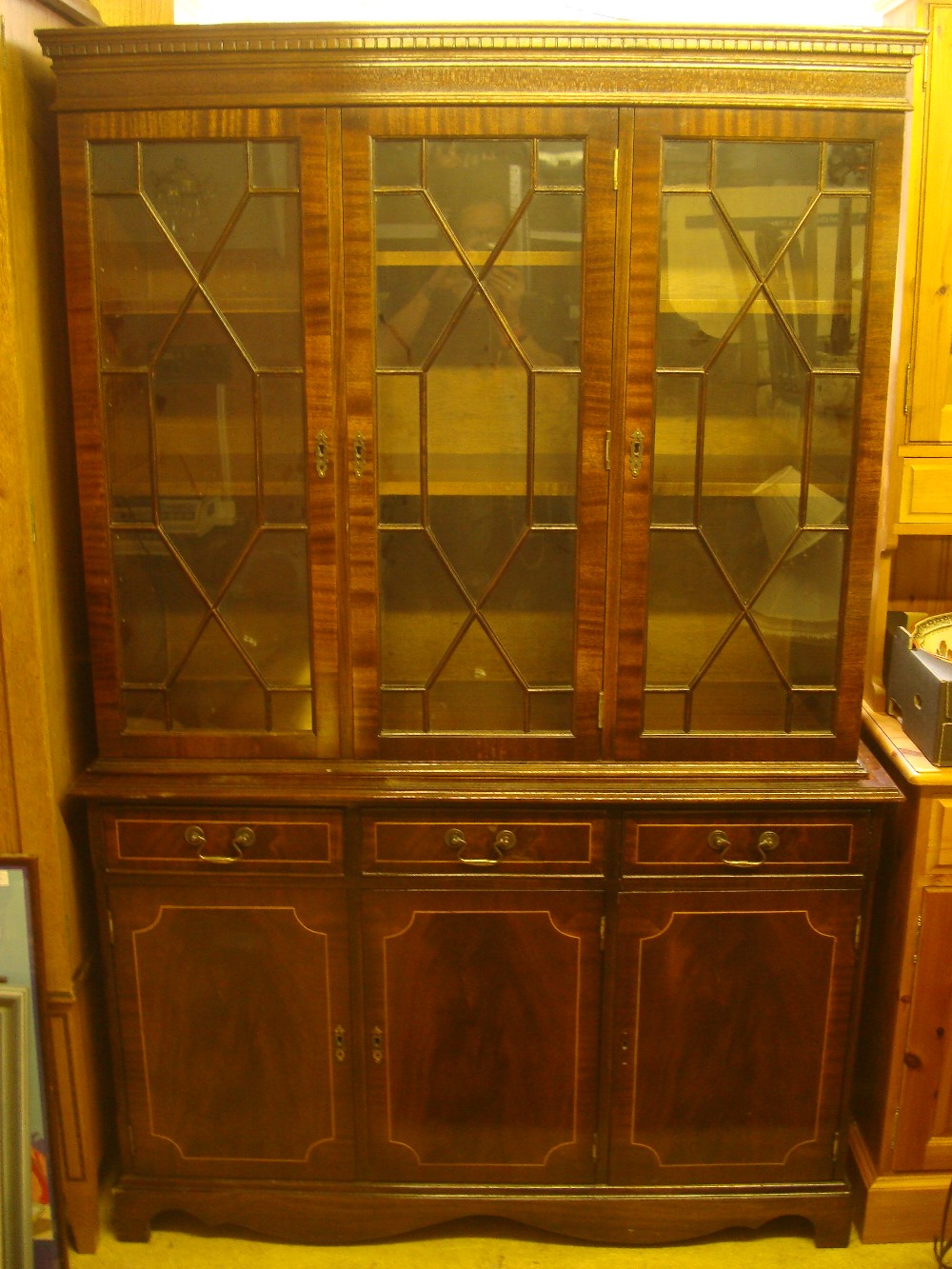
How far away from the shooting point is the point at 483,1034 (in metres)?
1.86

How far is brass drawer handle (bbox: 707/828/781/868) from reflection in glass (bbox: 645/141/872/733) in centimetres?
17

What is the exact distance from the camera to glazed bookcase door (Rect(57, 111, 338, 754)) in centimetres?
161

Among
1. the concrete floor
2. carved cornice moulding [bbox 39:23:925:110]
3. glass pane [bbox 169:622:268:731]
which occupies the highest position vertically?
carved cornice moulding [bbox 39:23:925:110]

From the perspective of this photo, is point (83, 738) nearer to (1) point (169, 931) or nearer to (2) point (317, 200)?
(1) point (169, 931)

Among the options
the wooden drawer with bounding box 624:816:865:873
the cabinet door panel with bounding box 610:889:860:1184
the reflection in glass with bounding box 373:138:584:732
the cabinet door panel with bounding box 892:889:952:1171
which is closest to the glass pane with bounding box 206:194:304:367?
the reflection in glass with bounding box 373:138:584:732

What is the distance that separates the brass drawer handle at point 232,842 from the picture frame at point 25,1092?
9.9 inches

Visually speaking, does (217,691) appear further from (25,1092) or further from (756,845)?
(756,845)

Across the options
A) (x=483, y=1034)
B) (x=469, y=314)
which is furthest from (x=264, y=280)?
(x=483, y=1034)

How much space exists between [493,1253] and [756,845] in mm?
864

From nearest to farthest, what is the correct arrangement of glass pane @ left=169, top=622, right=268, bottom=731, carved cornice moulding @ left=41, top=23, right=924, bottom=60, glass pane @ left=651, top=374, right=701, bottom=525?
carved cornice moulding @ left=41, top=23, right=924, bottom=60 → glass pane @ left=651, top=374, right=701, bottom=525 → glass pane @ left=169, top=622, right=268, bottom=731

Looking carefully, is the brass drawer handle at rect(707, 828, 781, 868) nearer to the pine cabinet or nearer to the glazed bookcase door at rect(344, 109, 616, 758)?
the pine cabinet

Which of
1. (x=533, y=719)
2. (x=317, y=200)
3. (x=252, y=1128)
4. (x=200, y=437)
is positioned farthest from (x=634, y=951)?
(x=317, y=200)

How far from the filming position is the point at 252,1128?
1.90m

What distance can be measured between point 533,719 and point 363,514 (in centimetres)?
43
